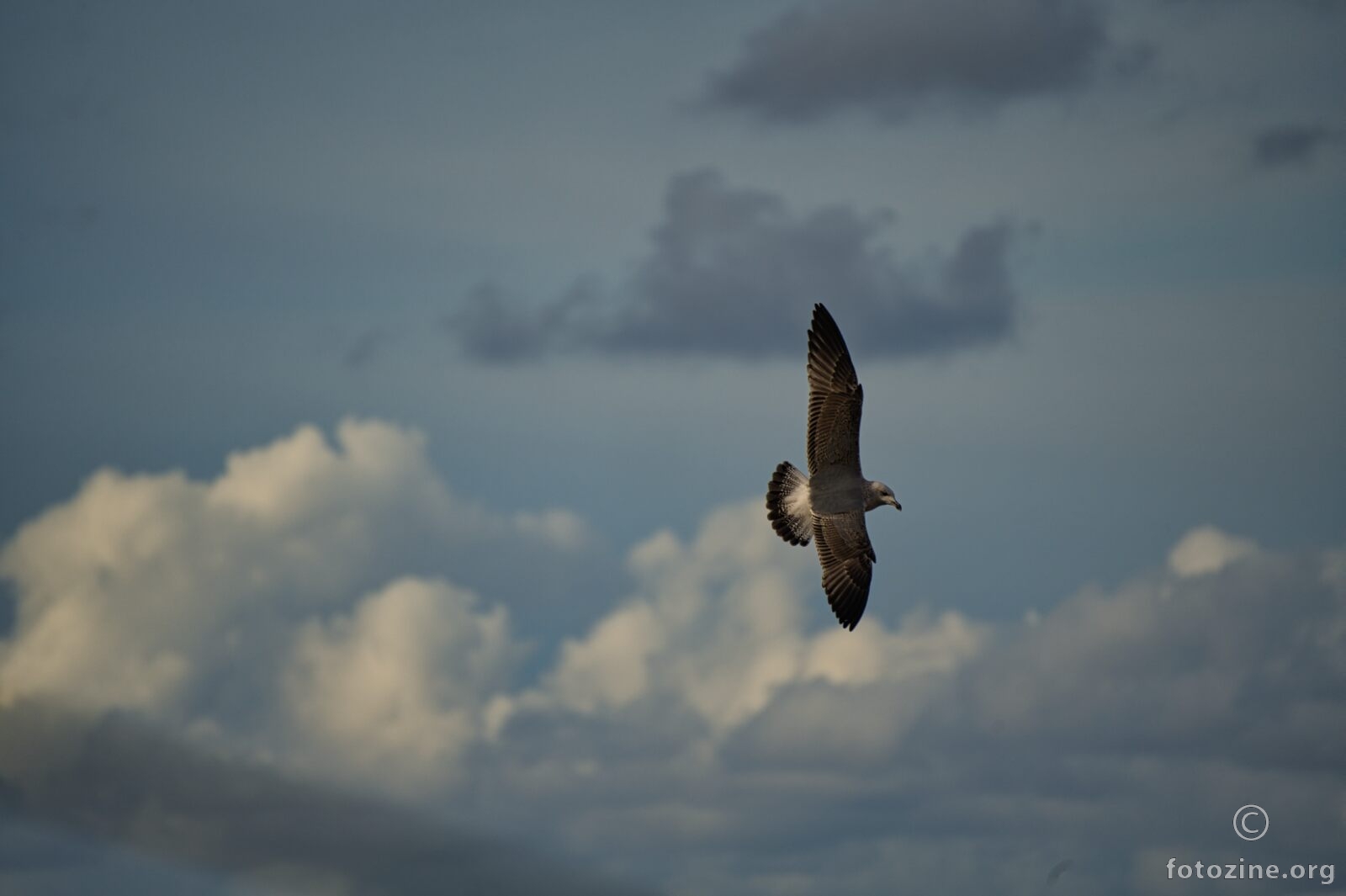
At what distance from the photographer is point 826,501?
283ft

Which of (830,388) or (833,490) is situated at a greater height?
(830,388)

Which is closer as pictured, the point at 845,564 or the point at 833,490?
the point at 833,490

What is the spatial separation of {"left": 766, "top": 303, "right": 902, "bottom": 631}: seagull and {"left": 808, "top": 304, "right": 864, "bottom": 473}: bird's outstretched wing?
3 centimetres

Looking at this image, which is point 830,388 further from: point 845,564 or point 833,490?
point 845,564

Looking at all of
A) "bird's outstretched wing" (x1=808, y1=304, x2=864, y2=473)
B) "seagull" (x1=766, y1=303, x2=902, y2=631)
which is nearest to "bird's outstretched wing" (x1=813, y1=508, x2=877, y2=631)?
"seagull" (x1=766, y1=303, x2=902, y2=631)

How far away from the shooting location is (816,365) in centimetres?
8456

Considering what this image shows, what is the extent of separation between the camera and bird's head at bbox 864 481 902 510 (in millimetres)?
86062

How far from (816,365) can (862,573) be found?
9.34 meters

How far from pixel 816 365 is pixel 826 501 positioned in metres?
5.42

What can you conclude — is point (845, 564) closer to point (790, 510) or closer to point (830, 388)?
point (790, 510)

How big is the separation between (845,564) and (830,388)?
8080 mm

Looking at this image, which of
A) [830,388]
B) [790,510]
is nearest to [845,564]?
[790,510]

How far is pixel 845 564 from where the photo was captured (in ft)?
291

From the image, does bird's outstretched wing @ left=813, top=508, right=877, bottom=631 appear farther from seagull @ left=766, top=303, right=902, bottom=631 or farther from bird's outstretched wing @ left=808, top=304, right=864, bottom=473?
bird's outstretched wing @ left=808, top=304, right=864, bottom=473
